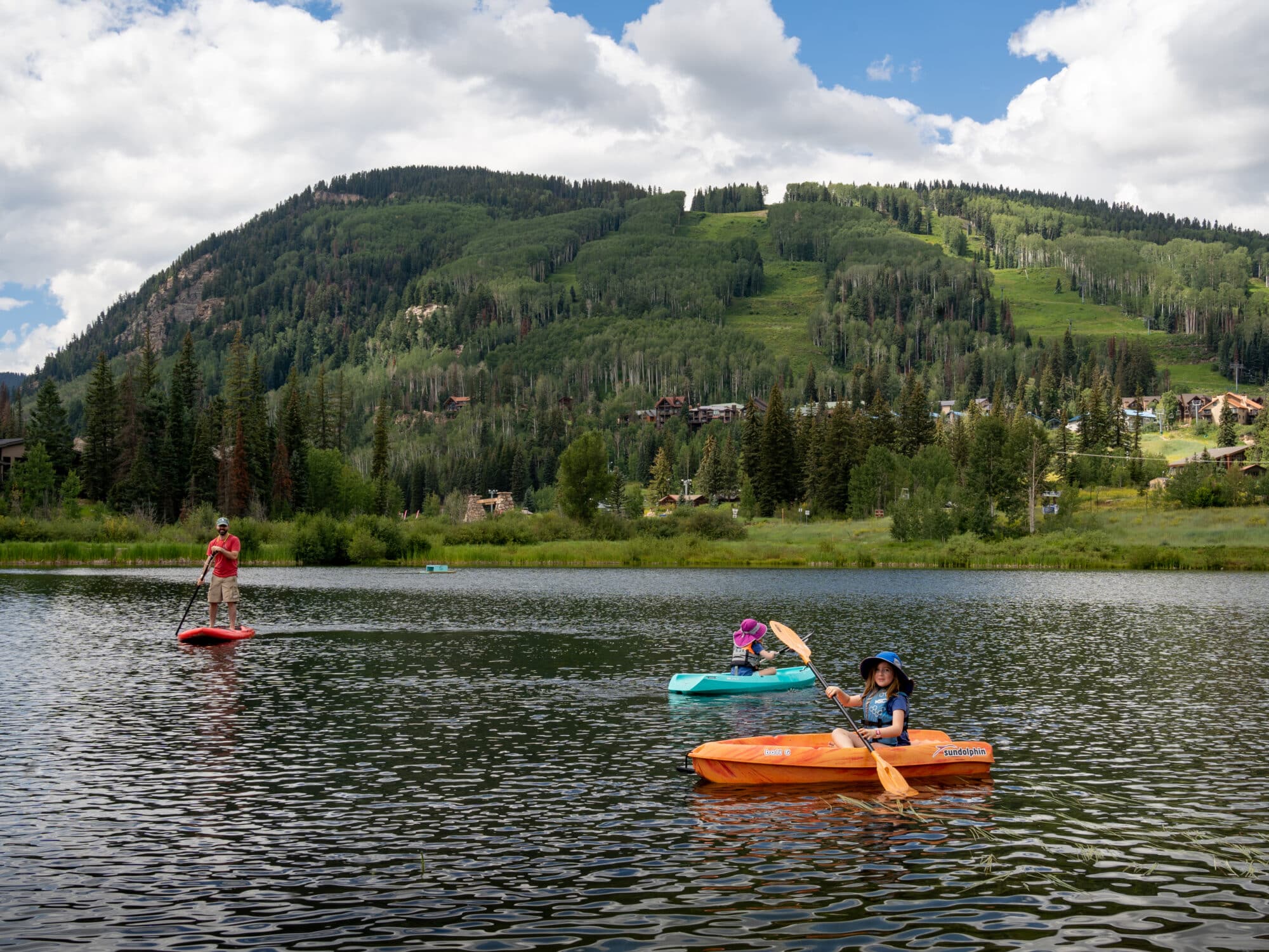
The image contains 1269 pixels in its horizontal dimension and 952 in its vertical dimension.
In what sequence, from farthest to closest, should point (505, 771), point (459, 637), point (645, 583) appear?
point (645, 583)
point (459, 637)
point (505, 771)

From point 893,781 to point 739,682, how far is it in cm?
1258

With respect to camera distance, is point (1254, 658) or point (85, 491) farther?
point (85, 491)

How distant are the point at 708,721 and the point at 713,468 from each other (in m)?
168

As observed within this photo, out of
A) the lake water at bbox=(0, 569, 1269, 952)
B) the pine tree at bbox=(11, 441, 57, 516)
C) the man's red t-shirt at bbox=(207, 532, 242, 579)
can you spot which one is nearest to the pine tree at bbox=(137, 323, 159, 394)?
the pine tree at bbox=(11, 441, 57, 516)

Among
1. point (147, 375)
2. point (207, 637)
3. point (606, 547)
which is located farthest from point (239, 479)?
point (207, 637)

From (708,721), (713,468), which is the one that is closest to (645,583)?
(708,721)

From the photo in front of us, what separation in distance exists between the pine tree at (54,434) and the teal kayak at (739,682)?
417 feet

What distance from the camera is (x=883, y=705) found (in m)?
22.5

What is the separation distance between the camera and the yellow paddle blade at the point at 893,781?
2059 centimetres

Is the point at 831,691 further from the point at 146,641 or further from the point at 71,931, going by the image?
the point at 146,641

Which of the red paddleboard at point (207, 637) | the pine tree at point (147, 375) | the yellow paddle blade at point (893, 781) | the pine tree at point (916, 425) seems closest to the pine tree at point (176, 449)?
the pine tree at point (147, 375)

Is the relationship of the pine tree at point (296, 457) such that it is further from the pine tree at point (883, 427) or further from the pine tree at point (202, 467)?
the pine tree at point (883, 427)

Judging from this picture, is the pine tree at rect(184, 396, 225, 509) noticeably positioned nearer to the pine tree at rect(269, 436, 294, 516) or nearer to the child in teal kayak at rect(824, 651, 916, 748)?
the pine tree at rect(269, 436, 294, 516)

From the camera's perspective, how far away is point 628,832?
1772 centimetres
